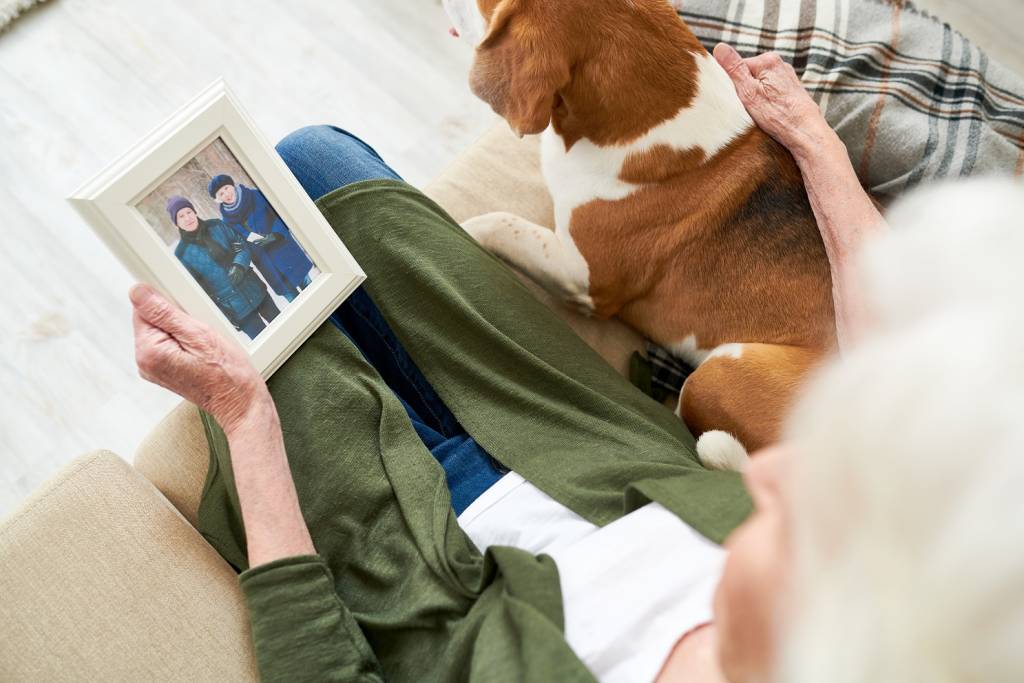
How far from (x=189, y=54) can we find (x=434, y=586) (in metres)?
1.79

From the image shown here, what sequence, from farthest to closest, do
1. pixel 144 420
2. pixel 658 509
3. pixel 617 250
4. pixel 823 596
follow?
pixel 144 420
pixel 617 250
pixel 658 509
pixel 823 596

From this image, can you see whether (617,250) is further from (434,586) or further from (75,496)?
(75,496)

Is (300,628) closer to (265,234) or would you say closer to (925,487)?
(265,234)

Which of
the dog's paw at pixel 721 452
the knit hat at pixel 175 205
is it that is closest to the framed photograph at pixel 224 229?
the knit hat at pixel 175 205

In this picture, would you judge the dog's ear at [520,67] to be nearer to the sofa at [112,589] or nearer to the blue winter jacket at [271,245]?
the blue winter jacket at [271,245]

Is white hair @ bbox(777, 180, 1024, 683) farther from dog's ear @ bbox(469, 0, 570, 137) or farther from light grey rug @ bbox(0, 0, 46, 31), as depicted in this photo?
light grey rug @ bbox(0, 0, 46, 31)

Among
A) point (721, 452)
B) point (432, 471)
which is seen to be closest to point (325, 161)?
point (432, 471)

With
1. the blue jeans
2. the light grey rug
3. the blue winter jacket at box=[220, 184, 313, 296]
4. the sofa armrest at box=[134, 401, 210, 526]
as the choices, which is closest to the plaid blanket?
the blue jeans

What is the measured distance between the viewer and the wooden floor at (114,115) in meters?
1.82

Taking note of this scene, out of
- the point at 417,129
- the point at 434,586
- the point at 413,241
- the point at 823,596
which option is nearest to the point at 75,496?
the point at 434,586

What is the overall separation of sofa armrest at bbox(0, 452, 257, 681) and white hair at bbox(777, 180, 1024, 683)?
2.65 ft

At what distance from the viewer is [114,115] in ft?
6.83

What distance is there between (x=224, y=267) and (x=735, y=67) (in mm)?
1047

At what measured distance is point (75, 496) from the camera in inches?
42.3
